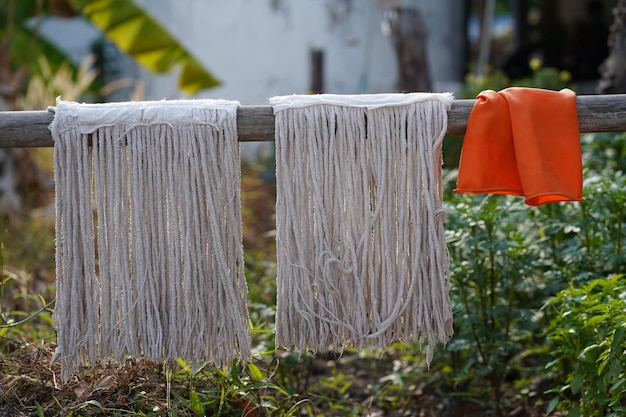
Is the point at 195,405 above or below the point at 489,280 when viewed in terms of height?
below

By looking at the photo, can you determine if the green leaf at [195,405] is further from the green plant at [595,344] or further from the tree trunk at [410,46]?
the tree trunk at [410,46]

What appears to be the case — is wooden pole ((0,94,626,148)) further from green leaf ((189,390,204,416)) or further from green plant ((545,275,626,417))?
green leaf ((189,390,204,416))

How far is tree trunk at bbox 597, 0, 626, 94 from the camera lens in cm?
390

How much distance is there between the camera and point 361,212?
7.61ft

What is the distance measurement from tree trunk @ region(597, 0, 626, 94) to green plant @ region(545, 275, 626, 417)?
148 cm

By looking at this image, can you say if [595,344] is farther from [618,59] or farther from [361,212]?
[618,59]

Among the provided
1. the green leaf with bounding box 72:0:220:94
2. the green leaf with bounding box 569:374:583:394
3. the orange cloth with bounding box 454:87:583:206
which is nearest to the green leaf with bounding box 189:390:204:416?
the orange cloth with bounding box 454:87:583:206

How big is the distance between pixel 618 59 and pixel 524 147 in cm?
191

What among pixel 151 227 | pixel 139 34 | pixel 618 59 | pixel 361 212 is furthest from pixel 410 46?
pixel 151 227

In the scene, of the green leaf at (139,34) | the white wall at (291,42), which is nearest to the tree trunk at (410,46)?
the green leaf at (139,34)

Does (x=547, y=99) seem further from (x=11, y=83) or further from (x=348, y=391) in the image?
(x=11, y=83)

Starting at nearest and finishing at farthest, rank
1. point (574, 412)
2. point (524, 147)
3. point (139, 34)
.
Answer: point (524, 147) < point (574, 412) < point (139, 34)

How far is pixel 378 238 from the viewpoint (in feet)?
7.70

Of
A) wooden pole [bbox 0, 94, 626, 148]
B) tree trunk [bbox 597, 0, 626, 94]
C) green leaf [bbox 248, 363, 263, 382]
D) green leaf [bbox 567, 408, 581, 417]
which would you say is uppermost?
tree trunk [bbox 597, 0, 626, 94]
